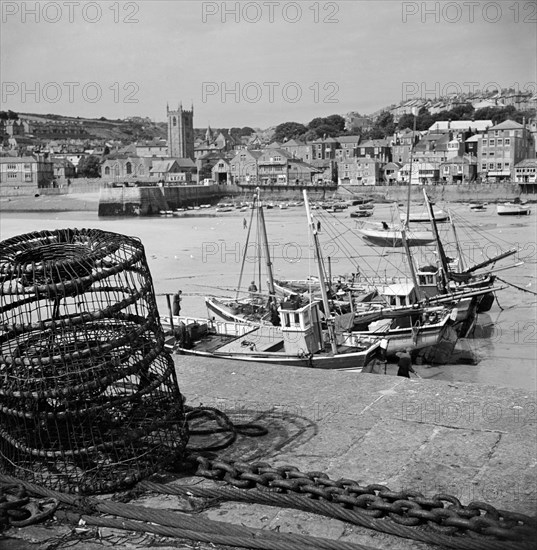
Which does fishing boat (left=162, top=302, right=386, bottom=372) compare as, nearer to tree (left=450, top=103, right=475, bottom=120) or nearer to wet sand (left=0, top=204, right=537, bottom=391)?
wet sand (left=0, top=204, right=537, bottom=391)

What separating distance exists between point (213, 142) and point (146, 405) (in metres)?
195

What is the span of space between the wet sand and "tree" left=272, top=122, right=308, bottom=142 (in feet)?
376

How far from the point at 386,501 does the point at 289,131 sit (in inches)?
7405

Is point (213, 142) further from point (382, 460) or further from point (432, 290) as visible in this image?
point (382, 460)

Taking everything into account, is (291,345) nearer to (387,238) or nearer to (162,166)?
(387,238)

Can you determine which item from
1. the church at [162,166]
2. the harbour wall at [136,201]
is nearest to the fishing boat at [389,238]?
the harbour wall at [136,201]

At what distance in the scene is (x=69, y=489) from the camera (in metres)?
3.97

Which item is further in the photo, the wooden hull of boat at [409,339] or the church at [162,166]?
the church at [162,166]

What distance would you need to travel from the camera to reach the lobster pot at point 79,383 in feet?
13.1

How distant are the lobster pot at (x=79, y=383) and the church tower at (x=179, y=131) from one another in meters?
157

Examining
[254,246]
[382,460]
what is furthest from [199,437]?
[254,246]

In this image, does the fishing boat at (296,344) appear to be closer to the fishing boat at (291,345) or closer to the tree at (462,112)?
the fishing boat at (291,345)

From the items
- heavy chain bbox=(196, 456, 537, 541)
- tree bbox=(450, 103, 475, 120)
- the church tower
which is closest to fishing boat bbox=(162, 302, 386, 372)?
heavy chain bbox=(196, 456, 537, 541)

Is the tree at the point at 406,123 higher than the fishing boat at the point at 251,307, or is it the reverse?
the tree at the point at 406,123
